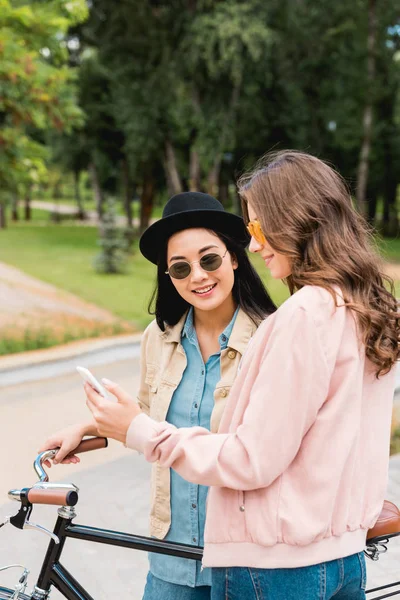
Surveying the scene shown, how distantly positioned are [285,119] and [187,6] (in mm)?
6460

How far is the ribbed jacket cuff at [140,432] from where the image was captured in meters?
1.40

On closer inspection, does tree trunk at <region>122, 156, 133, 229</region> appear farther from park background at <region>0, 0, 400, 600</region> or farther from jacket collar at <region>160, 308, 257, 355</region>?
jacket collar at <region>160, 308, 257, 355</region>

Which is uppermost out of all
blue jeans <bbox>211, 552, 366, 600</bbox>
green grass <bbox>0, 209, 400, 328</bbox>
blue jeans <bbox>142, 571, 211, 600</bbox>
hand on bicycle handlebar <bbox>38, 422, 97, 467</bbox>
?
hand on bicycle handlebar <bbox>38, 422, 97, 467</bbox>

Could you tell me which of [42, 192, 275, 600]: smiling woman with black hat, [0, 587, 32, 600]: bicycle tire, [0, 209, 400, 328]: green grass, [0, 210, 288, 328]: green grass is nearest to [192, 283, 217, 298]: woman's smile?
[42, 192, 275, 600]: smiling woman with black hat

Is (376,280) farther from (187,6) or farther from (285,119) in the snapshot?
(285,119)

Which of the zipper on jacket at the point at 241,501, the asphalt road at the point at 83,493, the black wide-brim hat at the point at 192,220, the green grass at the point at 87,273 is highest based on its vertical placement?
the black wide-brim hat at the point at 192,220

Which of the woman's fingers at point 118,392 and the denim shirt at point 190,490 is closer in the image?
the woman's fingers at point 118,392

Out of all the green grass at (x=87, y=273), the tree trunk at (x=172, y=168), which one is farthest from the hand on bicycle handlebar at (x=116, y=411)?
the tree trunk at (x=172, y=168)

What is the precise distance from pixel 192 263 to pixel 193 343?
0.81ft

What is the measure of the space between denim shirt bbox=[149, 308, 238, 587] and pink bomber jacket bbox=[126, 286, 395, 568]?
0.54 meters

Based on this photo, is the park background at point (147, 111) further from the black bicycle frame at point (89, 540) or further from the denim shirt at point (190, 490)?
the black bicycle frame at point (89, 540)

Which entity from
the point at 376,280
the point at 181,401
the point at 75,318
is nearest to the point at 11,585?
the point at 181,401

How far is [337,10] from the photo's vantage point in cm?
2314

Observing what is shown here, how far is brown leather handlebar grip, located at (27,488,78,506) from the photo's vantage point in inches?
63.6
